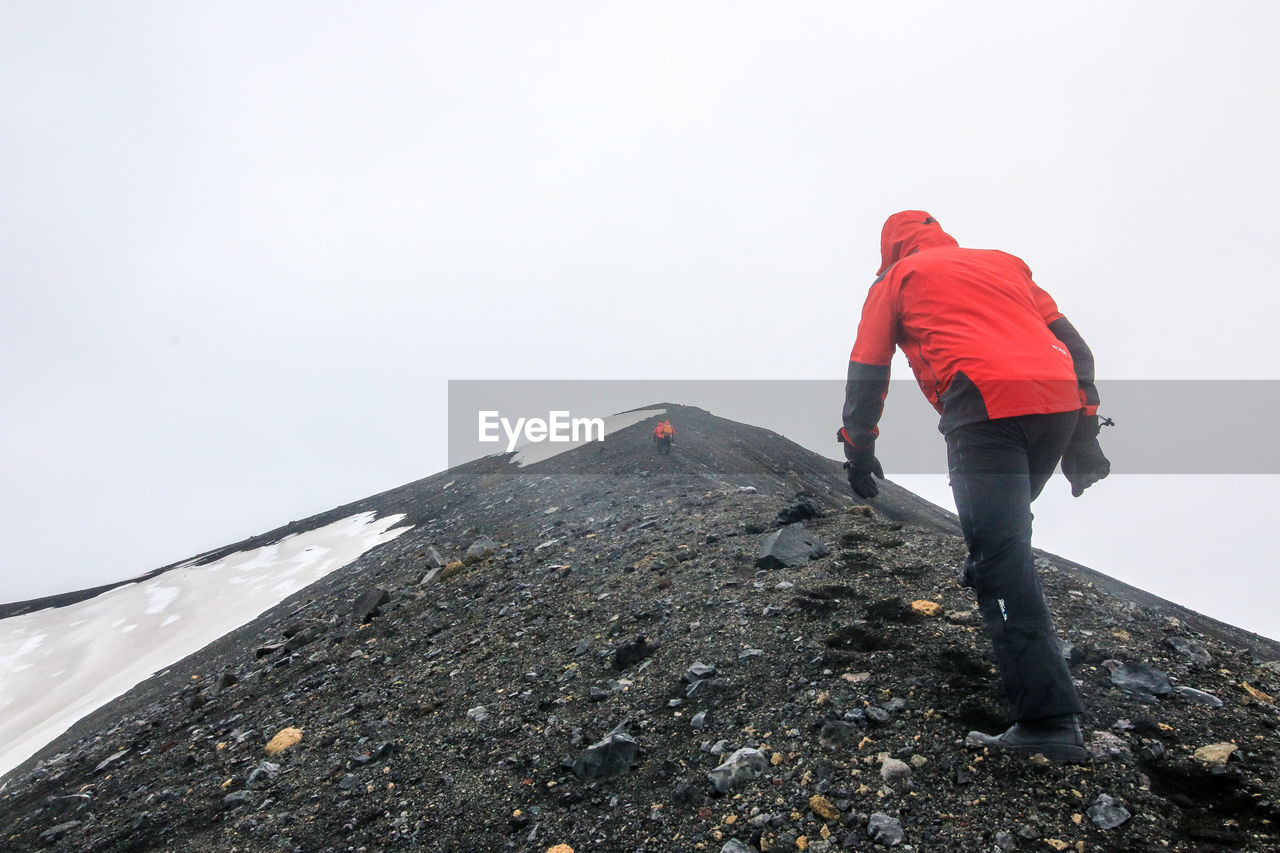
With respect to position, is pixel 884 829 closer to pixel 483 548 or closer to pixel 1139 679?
pixel 1139 679

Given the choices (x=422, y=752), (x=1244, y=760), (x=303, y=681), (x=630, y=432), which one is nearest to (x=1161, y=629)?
(x=1244, y=760)

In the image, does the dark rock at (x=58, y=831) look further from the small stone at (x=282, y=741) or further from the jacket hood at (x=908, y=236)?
the jacket hood at (x=908, y=236)

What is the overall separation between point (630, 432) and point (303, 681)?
55.8 feet

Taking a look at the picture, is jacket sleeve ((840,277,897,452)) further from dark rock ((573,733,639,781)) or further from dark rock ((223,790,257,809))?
dark rock ((223,790,257,809))

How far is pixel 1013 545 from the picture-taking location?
346 centimetres

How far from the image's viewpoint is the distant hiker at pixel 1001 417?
333 centimetres

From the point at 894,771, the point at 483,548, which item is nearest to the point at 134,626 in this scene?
the point at 483,548

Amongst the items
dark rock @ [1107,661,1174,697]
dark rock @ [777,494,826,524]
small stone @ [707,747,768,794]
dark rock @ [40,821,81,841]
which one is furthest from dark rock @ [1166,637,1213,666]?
dark rock @ [40,821,81,841]

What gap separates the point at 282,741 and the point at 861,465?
212 inches

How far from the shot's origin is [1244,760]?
3.20 m

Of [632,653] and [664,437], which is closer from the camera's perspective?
[632,653]

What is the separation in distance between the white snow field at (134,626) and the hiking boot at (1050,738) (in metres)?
13.5

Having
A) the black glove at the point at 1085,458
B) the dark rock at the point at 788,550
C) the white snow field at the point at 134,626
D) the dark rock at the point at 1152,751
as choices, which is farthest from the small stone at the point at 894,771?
the white snow field at the point at 134,626

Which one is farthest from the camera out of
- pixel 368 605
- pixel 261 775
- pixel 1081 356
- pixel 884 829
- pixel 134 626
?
pixel 134 626
